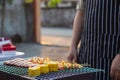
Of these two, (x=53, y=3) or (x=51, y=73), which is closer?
(x=51, y=73)

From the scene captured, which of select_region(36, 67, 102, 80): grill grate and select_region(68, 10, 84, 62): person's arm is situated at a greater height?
select_region(68, 10, 84, 62): person's arm

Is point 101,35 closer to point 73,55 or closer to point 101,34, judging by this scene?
point 101,34

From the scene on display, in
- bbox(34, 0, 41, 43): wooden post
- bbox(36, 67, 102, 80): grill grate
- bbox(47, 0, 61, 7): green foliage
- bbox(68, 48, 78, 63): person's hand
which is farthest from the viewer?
bbox(47, 0, 61, 7): green foliage

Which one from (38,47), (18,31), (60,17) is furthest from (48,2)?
(38,47)

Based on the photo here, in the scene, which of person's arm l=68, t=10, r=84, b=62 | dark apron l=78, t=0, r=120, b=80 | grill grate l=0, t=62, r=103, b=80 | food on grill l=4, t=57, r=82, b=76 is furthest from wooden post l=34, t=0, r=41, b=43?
grill grate l=0, t=62, r=103, b=80

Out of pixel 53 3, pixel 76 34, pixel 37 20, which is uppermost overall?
pixel 53 3

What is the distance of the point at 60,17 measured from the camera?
1953 centimetres

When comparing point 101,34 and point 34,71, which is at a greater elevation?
point 101,34

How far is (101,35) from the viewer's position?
2.70 meters

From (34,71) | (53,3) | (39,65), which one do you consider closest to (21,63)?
(39,65)

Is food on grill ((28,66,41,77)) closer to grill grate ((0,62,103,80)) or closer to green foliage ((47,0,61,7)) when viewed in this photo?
grill grate ((0,62,103,80))

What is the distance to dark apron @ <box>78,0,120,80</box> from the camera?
8.59 ft

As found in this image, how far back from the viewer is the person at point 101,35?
2617 millimetres

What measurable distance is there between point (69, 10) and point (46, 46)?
7.65 meters
